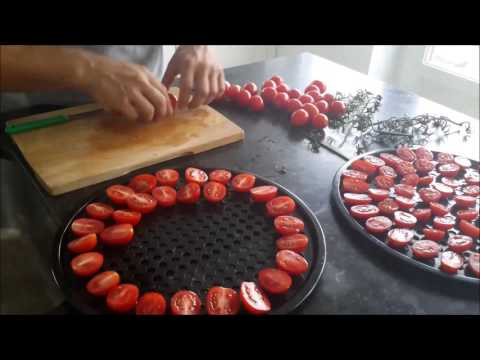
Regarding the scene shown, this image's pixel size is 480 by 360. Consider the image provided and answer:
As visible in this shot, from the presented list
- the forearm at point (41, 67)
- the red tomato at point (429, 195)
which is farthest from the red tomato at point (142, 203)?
the red tomato at point (429, 195)

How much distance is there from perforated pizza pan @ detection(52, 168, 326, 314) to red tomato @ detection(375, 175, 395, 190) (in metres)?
0.21

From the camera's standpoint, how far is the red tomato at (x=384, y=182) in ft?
3.06

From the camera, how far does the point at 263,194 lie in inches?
33.9

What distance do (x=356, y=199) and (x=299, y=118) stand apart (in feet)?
1.29

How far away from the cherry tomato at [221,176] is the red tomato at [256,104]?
1.30 feet

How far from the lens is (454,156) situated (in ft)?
3.35

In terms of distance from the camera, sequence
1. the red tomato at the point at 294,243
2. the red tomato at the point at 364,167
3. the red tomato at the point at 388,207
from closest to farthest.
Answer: the red tomato at the point at 294,243
the red tomato at the point at 388,207
the red tomato at the point at 364,167

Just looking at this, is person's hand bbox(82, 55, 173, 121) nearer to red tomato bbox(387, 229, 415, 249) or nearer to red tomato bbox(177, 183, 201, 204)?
red tomato bbox(177, 183, 201, 204)

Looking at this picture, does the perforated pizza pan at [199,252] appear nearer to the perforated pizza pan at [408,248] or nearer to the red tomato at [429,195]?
the perforated pizza pan at [408,248]

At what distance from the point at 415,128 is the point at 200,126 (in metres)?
0.60

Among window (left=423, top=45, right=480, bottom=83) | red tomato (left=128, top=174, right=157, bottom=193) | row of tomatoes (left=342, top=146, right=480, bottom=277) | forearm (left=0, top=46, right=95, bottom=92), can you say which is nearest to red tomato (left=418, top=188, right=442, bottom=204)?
row of tomatoes (left=342, top=146, right=480, bottom=277)

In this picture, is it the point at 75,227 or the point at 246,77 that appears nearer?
the point at 75,227

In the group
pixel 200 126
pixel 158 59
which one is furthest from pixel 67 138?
pixel 158 59
